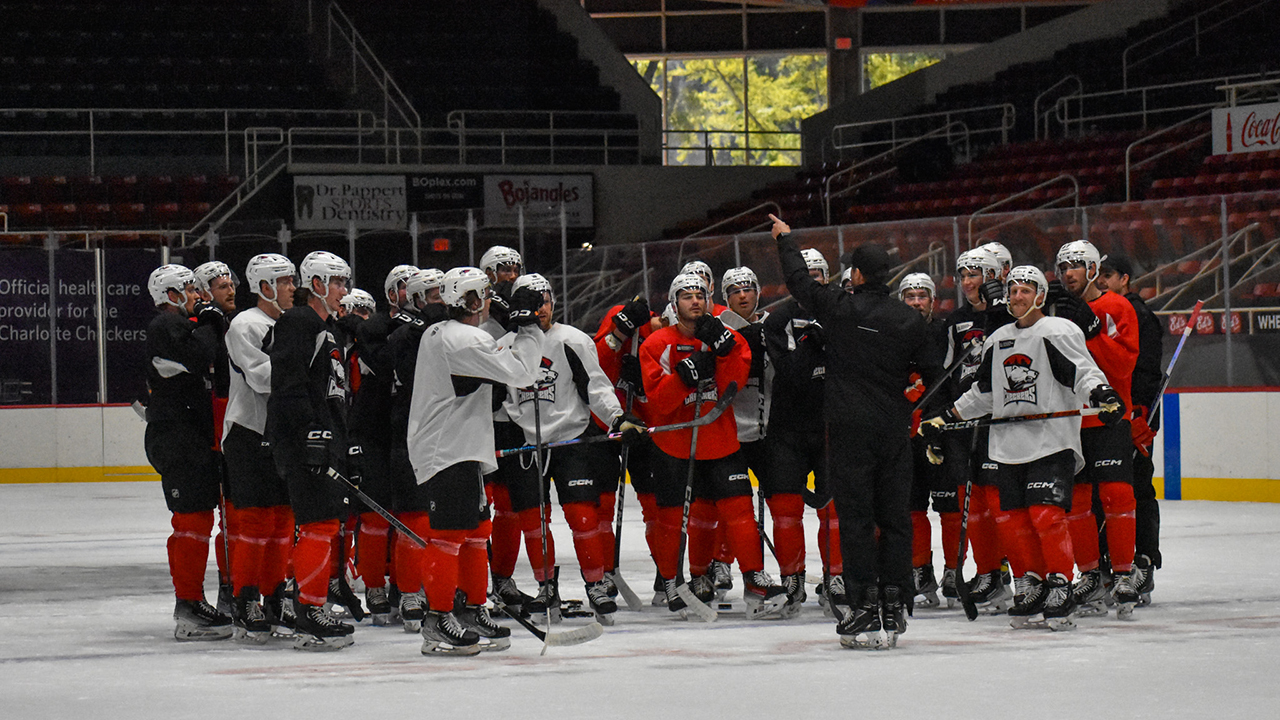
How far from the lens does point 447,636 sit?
602cm

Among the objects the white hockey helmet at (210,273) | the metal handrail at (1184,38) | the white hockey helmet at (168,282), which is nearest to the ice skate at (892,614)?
the white hockey helmet at (210,273)

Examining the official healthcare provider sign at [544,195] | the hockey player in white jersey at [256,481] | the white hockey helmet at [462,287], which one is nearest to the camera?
the white hockey helmet at [462,287]

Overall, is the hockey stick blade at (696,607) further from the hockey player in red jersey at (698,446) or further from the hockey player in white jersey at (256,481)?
the hockey player in white jersey at (256,481)

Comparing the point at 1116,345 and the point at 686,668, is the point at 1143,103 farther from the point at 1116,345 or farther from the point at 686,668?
the point at 686,668

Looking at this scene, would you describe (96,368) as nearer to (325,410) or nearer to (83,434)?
(83,434)

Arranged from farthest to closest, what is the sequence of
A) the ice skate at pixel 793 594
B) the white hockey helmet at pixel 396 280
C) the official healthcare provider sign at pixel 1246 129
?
1. the official healthcare provider sign at pixel 1246 129
2. the white hockey helmet at pixel 396 280
3. the ice skate at pixel 793 594

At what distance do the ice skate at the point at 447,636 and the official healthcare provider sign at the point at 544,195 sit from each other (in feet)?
46.4

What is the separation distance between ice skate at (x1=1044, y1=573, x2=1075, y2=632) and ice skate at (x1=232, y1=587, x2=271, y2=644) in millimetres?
2991

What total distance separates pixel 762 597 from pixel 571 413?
1.11 meters

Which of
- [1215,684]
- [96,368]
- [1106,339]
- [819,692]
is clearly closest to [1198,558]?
[1106,339]

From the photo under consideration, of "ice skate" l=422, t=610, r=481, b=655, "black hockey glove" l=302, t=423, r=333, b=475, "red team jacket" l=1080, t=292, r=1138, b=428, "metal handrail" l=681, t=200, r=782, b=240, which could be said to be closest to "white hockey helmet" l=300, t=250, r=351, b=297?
"black hockey glove" l=302, t=423, r=333, b=475

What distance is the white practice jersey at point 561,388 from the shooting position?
7090 millimetres

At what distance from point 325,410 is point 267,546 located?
0.65 meters

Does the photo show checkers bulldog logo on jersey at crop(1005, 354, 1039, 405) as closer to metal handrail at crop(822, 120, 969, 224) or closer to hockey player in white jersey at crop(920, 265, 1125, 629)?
hockey player in white jersey at crop(920, 265, 1125, 629)
